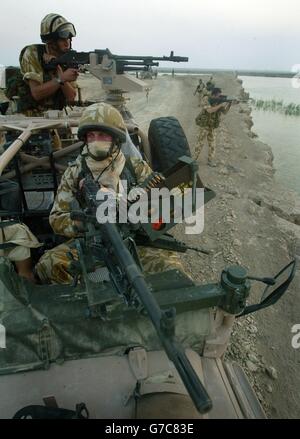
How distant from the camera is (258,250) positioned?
17.0 feet

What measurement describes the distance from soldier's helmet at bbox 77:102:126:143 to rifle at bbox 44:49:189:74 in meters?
2.12

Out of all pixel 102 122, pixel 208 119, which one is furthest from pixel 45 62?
pixel 208 119

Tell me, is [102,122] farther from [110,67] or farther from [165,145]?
[110,67]

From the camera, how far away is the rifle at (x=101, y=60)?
175 inches

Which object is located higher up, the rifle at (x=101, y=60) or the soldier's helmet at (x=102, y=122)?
the rifle at (x=101, y=60)

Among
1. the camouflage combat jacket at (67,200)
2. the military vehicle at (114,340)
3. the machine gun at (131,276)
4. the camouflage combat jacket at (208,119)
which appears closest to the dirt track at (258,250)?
the camouflage combat jacket at (208,119)

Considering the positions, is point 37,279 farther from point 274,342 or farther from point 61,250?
point 274,342

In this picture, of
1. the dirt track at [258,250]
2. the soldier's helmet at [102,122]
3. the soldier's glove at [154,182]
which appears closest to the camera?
the soldier's glove at [154,182]

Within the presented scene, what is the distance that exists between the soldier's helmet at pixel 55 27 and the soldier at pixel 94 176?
2.12 m

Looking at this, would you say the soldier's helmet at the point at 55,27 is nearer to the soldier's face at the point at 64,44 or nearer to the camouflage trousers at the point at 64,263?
the soldier's face at the point at 64,44

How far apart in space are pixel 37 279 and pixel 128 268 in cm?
159

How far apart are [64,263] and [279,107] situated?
28.7 metres

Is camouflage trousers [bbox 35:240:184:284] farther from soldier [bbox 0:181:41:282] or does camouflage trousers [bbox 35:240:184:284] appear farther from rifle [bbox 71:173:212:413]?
rifle [bbox 71:173:212:413]

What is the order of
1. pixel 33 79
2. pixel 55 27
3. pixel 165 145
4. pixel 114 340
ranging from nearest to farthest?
pixel 114 340 → pixel 165 145 → pixel 55 27 → pixel 33 79
